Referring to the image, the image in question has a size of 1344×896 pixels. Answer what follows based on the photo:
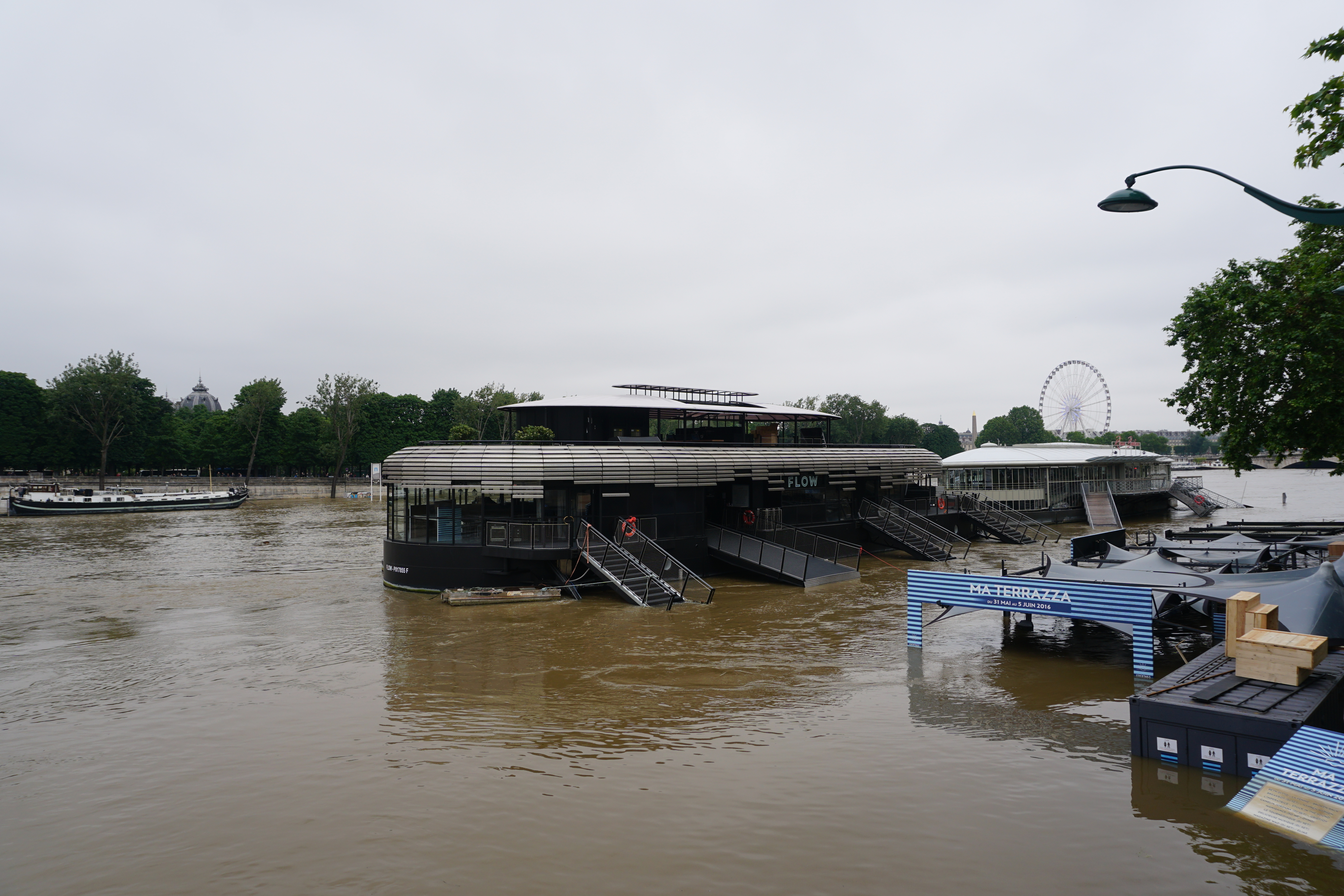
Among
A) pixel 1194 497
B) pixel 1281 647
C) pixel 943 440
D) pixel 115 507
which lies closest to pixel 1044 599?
pixel 1281 647

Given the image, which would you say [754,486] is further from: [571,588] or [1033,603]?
[1033,603]

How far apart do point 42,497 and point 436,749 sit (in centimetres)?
7608

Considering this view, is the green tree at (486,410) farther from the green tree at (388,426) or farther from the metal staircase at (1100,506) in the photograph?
the metal staircase at (1100,506)

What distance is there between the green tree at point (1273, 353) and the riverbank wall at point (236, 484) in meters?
93.7

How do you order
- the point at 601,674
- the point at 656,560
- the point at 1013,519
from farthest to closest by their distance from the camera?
the point at 1013,519
the point at 656,560
the point at 601,674

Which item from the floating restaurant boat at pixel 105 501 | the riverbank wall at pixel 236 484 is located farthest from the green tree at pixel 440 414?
the floating restaurant boat at pixel 105 501

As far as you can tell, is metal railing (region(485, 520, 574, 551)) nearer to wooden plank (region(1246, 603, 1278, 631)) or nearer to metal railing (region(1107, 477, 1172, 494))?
wooden plank (region(1246, 603, 1278, 631))

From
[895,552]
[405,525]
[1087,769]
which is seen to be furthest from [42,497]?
[1087,769]

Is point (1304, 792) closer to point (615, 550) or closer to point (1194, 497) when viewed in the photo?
point (615, 550)

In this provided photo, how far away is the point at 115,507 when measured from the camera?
231ft

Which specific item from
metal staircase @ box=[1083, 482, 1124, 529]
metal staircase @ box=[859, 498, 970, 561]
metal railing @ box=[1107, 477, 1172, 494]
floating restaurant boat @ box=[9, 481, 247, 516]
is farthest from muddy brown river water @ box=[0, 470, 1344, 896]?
floating restaurant boat @ box=[9, 481, 247, 516]

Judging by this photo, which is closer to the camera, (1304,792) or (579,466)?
(1304,792)

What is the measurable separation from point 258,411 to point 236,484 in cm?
1071

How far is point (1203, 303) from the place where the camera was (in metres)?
28.9
